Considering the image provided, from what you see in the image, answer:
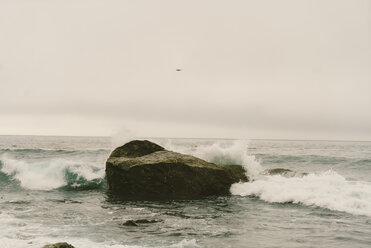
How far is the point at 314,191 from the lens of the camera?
14.1 meters

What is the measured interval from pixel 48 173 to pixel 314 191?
14.3 m

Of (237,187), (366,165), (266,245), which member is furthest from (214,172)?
(366,165)

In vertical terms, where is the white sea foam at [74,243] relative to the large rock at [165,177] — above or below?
below

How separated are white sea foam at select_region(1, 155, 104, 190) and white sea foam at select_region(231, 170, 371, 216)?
874cm

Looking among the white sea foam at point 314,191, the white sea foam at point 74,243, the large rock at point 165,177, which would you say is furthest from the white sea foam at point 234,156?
the white sea foam at point 74,243

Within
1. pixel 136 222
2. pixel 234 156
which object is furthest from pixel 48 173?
pixel 136 222

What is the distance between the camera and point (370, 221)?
10.1 metres

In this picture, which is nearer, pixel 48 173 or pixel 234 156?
pixel 48 173

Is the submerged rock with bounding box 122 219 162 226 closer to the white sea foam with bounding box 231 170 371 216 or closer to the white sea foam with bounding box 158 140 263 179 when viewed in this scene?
the white sea foam with bounding box 231 170 371 216

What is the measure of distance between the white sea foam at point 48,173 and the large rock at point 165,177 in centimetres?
451

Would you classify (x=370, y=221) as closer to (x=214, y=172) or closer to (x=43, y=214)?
(x=214, y=172)

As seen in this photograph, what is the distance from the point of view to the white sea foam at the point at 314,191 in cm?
1216

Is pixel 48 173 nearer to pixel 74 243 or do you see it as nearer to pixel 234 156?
pixel 234 156

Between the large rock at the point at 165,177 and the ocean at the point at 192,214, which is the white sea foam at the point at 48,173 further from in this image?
the large rock at the point at 165,177
